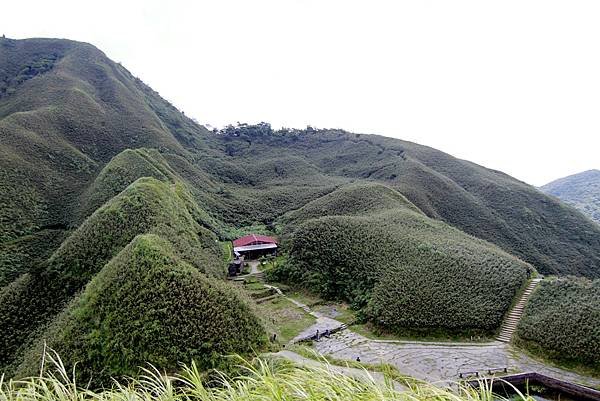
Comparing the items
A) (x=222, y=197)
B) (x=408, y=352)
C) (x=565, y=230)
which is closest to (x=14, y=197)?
(x=222, y=197)

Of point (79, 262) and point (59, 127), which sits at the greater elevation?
point (59, 127)

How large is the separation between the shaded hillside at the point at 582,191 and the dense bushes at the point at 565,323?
8593cm

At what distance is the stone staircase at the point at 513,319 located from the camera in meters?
16.2

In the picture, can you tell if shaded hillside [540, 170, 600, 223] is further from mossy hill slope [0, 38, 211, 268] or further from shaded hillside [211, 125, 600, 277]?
mossy hill slope [0, 38, 211, 268]

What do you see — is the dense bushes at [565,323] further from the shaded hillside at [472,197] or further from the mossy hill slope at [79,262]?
the shaded hillside at [472,197]

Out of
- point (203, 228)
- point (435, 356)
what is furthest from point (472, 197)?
point (435, 356)

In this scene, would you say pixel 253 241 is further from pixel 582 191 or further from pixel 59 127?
pixel 582 191

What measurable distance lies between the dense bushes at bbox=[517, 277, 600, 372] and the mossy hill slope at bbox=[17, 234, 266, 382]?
11257 mm

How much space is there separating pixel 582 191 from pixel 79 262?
137676 millimetres

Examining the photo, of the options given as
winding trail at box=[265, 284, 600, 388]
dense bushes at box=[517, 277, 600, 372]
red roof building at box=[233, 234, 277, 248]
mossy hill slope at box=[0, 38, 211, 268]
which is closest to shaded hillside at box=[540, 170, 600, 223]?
dense bushes at box=[517, 277, 600, 372]

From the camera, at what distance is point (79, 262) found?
56.3 feet

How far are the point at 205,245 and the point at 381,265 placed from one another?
1154 centimetres

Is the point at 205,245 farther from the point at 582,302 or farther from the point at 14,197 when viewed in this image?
the point at 582,302

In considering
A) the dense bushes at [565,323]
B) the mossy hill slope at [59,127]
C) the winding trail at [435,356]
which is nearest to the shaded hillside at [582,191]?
the dense bushes at [565,323]
